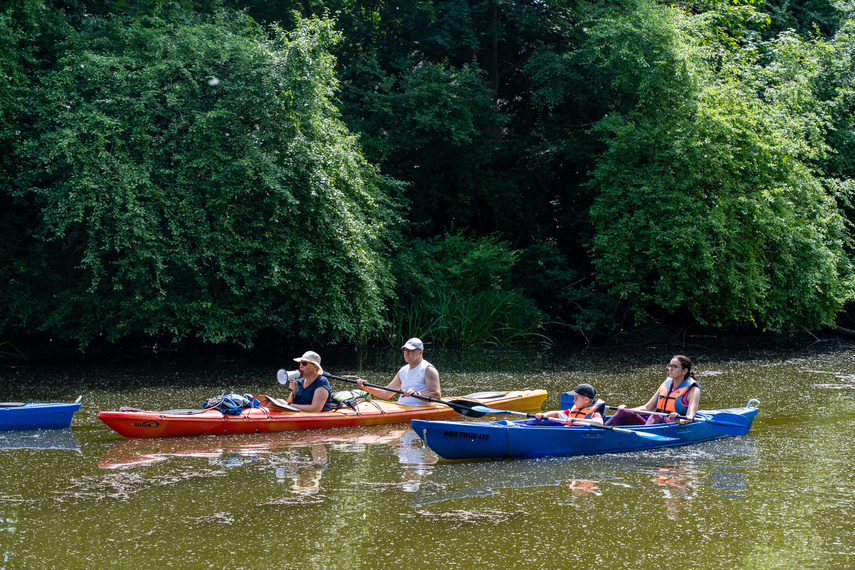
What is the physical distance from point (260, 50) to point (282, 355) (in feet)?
17.8

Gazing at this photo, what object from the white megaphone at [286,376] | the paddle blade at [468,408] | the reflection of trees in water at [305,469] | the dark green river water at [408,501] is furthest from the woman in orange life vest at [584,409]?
the white megaphone at [286,376]

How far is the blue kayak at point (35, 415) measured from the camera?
26.4ft

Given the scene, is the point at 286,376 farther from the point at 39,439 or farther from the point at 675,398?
the point at 675,398

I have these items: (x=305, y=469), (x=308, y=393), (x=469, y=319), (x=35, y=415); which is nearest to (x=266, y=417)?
(x=308, y=393)

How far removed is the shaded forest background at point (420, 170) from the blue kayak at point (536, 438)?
20.3 ft

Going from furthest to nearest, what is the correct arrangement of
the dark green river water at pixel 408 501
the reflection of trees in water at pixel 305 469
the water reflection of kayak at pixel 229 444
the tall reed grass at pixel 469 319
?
the tall reed grass at pixel 469 319
the water reflection of kayak at pixel 229 444
the reflection of trees in water at pixel 305 469
the dark green river water at pixel 408 501

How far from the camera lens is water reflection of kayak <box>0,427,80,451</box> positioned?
7.42 m

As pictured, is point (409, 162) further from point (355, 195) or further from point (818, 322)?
point (818, 322)

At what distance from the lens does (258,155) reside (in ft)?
40.8

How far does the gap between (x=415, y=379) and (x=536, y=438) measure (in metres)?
2.27

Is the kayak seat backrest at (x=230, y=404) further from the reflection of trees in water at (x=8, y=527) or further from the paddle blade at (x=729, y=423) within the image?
the paddle blade at (x=729, y=423)

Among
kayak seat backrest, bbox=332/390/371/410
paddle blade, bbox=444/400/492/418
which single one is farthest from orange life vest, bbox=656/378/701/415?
kayak seat backrest, bbox=332/390/371/410

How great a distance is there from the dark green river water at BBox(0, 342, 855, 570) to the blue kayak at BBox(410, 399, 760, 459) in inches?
4.7

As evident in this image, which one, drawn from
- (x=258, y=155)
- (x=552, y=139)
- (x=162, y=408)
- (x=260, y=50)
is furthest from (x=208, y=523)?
(x=552, y=139)
